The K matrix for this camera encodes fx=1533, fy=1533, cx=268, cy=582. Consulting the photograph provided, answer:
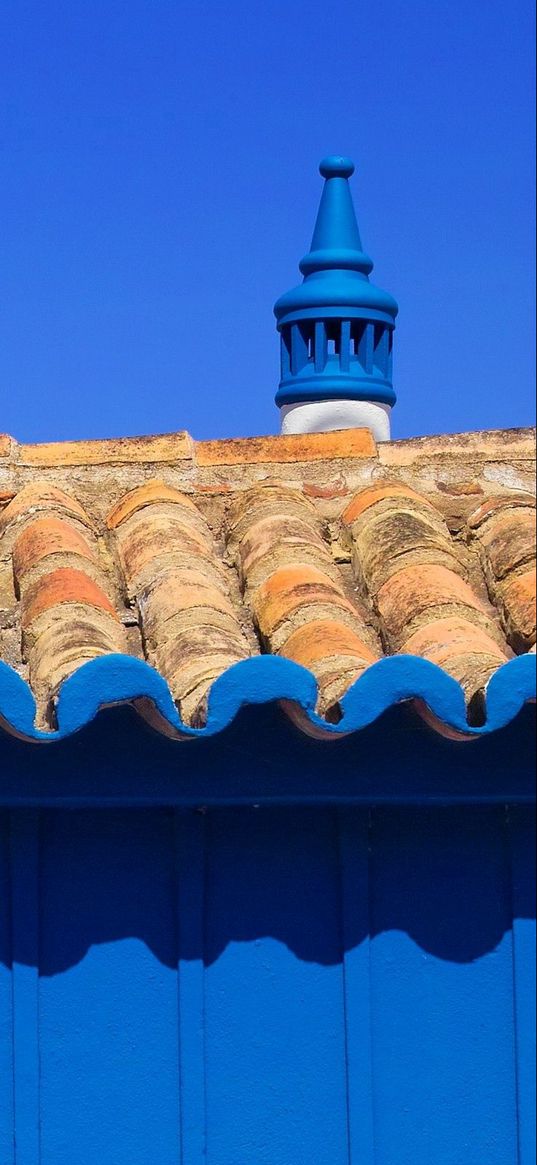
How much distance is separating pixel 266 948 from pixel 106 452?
1.83 metres

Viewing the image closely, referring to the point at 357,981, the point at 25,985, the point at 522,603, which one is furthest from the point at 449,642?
the point at 25,985

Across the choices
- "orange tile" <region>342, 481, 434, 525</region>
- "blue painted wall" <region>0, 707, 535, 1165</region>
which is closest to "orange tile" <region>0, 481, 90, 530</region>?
"orange tile" <region>342, 481, 434, 525</region>

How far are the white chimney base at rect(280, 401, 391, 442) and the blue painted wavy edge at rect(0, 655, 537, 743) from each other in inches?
269

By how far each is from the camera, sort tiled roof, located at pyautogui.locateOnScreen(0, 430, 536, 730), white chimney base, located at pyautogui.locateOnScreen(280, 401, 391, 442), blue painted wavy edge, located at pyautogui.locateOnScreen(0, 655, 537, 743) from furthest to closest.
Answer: white chimney base, located at pyautogui.locateOnScreen(280, 401, 391, 442) < tiled roof, located at pyautogui.locateOnScreen(0, 430, 536, 730) < blue painted wavy edge, located at pyautogui.locateOnScreen(0, 655, 537, 743)

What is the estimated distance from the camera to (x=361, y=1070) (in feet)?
10.4

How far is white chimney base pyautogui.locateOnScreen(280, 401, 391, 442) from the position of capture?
975cm

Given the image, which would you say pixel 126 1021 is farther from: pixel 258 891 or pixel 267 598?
pixel 267 598

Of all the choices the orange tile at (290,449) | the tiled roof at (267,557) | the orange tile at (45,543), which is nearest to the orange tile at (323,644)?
the tiled roof at (267,557)

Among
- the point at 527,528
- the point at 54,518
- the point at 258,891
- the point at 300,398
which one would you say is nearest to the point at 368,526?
the point at 527,528

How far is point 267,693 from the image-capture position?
2.81 metres

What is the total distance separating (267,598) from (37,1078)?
4.01 ft

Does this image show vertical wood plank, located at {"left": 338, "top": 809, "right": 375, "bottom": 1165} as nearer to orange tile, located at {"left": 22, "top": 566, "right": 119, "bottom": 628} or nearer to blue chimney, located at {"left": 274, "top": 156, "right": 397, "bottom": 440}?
orange tile, located at {"left": 22, "top": 566, "right": 119, "bottom": 628}

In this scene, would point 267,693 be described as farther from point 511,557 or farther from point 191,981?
point 511,557

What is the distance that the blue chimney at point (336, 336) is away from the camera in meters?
9.85
